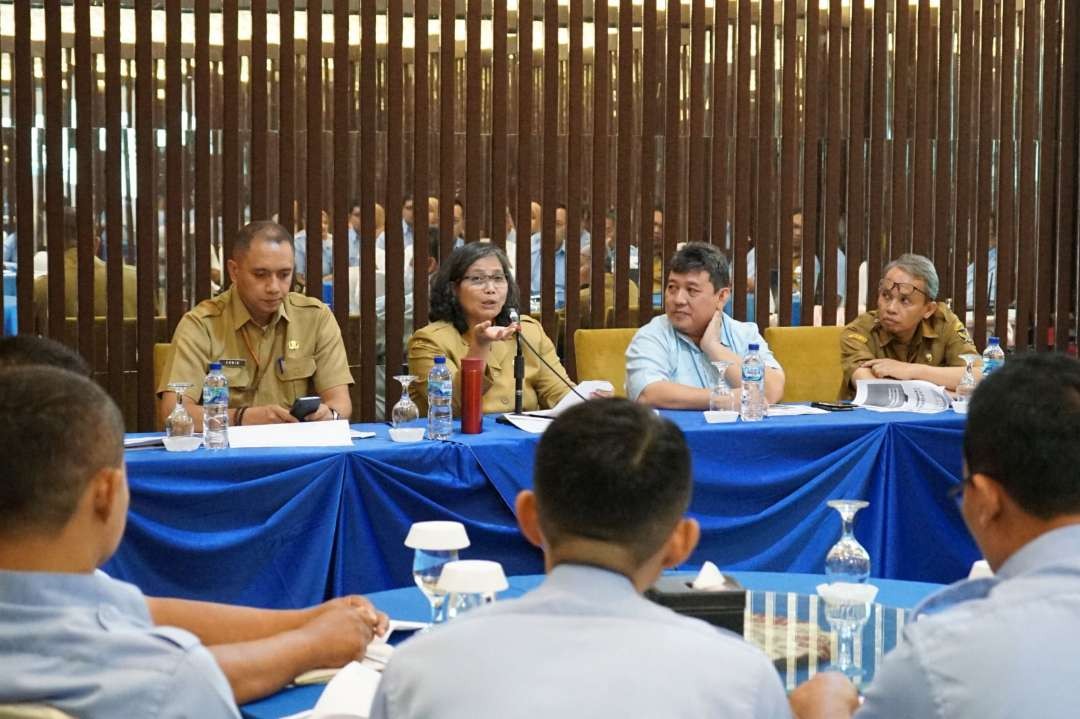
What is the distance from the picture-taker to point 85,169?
5.21 meters

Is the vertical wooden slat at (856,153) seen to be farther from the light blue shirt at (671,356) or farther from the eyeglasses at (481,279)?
the eyeglasses at (481,279)

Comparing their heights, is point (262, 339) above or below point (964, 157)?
below

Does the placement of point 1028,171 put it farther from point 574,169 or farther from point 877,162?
point 574,169

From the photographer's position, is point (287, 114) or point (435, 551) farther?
point (287, 114)

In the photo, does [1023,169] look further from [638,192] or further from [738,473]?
[738,473]

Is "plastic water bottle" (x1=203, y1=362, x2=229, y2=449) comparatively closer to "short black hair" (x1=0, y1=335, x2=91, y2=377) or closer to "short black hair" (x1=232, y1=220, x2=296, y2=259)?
"short black hair" (x1=232, y1=220, x2=296, y2=259)

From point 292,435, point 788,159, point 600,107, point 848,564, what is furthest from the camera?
point 788,159

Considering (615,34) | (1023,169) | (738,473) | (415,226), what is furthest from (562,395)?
(1023,169)

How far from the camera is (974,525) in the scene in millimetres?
1489

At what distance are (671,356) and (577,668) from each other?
3449 mm

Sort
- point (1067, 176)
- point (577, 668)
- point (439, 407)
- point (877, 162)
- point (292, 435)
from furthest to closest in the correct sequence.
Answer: point (1067, 176), point (877, 162), point (439, 407), point (292, 435), point (577, 668)

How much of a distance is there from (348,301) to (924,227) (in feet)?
8.82

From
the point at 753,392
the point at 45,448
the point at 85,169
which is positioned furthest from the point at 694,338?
the point at 45,448

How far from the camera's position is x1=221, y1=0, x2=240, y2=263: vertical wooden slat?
5316 mm
